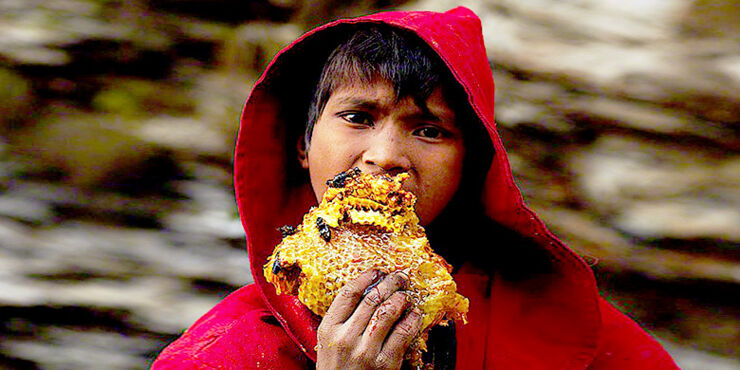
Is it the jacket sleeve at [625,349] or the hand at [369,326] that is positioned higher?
the hand at [369,326]

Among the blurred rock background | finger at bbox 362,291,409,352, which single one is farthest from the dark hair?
the blurred rock background

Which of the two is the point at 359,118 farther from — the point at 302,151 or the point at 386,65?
the point at 302,151

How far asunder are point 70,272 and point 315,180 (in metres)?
1.52

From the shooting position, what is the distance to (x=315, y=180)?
4.65ft

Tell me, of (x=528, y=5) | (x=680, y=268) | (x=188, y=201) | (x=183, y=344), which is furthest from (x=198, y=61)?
(x=680, y=268)

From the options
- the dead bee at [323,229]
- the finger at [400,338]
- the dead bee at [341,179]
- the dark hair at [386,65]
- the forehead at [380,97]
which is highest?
the dark hair at [386,65]

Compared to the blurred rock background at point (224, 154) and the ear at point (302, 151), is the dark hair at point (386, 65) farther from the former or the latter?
the blurred rock background at point (224, 154)

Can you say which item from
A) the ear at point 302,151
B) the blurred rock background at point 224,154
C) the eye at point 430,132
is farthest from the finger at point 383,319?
the blurred rock background at point 224,154

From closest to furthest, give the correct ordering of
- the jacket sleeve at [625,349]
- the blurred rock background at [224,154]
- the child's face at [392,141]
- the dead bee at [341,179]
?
the dead bee at [341,179]
the child's face at [392,141]
the jacket sleeve at [625,349]
the blurred rock background at [224,154]

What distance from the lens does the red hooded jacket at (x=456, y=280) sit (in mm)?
1358

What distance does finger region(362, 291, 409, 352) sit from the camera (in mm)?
1059

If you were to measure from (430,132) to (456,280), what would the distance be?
0.34 meters

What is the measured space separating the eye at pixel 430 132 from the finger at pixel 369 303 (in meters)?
0.39

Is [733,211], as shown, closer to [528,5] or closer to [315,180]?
[528,5]
